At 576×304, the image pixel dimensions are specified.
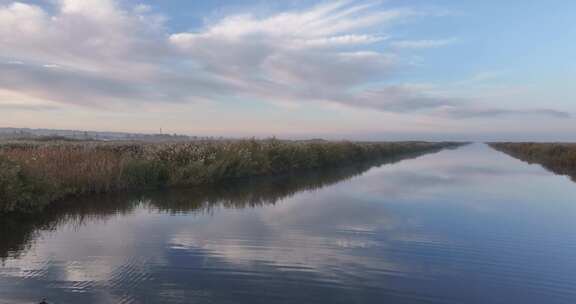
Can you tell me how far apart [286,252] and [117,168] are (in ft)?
29.0

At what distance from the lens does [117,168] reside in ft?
45.0

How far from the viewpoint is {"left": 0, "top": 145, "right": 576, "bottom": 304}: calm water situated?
17.2 feet

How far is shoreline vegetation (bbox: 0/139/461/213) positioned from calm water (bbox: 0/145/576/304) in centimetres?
79

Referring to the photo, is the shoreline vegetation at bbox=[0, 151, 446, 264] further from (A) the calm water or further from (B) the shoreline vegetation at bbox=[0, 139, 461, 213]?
(B) the shoreline vegetation at bbox=[0, 139, 461, 213]

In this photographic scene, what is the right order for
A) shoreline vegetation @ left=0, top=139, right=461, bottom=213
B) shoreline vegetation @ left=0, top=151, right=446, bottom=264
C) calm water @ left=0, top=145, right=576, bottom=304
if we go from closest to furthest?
calm water @ left=0, top=145, right=576, bottom=304, shoreline vegetation @ left=0, top=151, right=446, bottom=264, shoreline vegetation @ left=0, top=139, right=461, bottom=213

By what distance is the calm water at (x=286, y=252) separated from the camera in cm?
525

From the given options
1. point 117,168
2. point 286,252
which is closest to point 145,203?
point 117,168

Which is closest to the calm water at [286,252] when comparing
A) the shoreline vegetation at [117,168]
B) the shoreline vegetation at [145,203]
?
the shoreline vegetation at [145,203]

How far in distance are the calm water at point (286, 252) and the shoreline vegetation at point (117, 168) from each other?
79 centimetres

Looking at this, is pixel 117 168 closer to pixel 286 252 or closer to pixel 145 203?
pixel 145 203

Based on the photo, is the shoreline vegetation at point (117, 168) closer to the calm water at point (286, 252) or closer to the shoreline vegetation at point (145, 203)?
the shoreline vegetation at point (145, 203)

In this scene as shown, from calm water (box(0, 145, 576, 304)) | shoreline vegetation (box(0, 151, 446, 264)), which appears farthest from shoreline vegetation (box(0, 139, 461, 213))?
calm water (box(0, 145, 576, 304))

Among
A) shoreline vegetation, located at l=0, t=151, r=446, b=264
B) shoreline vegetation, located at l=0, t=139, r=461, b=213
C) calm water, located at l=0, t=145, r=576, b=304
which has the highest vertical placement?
shoreline vegetation, located at l=0, t=139, r=461, b=213

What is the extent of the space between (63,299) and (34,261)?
188cm
